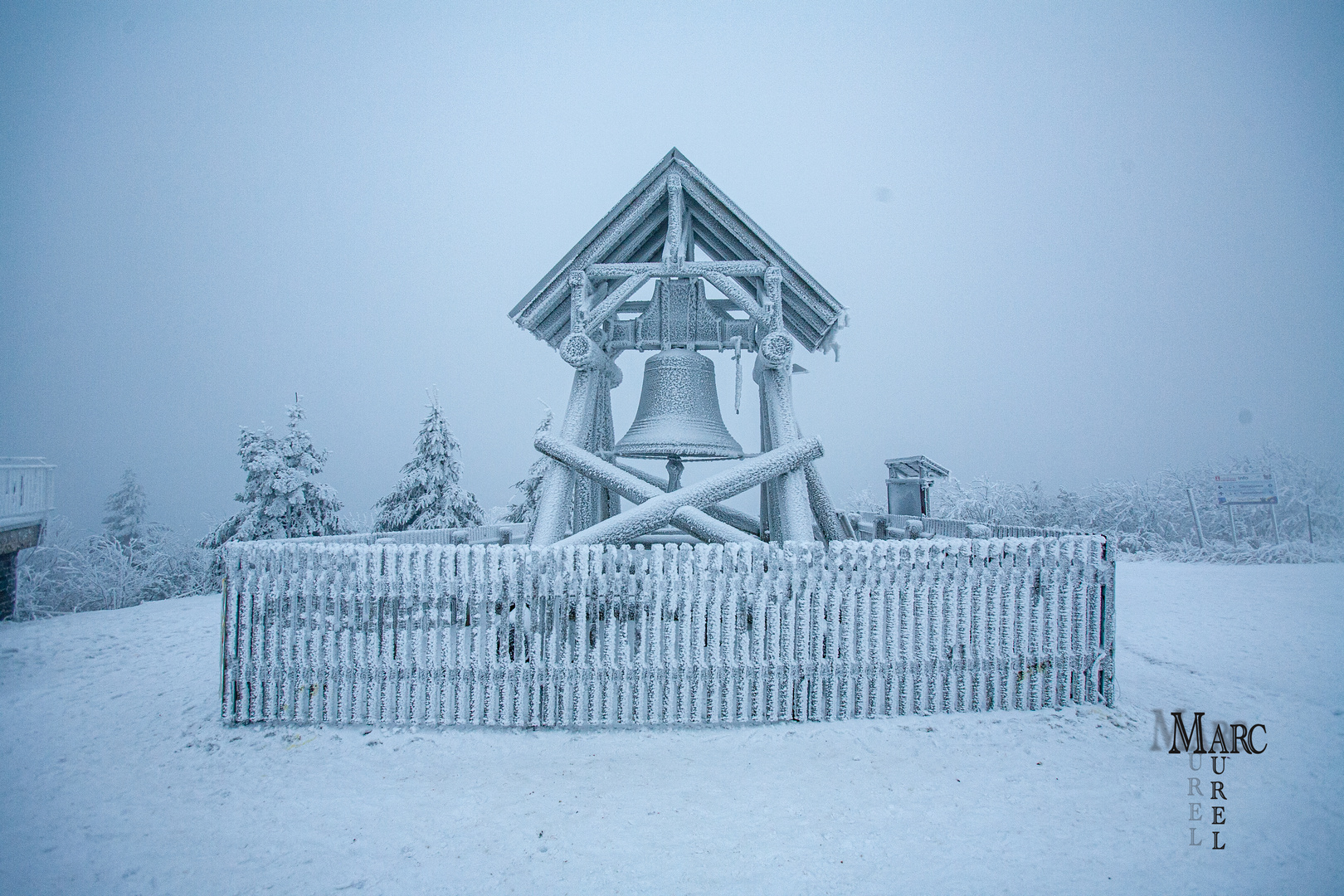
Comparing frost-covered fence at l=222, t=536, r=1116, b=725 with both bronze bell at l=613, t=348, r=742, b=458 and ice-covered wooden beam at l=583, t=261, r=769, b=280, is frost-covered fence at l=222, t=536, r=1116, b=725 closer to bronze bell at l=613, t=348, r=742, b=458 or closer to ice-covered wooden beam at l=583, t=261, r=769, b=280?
bronze bell at l=613, t=348, r=742, b=458

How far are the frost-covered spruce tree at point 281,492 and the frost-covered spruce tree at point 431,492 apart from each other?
97.9 inches

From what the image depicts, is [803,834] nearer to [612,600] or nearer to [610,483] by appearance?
[612,600]

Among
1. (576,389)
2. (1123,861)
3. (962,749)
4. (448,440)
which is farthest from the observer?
(448,440)

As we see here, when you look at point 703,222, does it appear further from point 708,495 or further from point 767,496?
point 767,496

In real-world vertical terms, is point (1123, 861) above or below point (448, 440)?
below

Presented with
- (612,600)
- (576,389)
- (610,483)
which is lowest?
(612,600)

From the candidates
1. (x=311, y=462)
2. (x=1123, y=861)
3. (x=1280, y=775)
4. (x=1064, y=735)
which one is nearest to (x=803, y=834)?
(x=1123, y=861)

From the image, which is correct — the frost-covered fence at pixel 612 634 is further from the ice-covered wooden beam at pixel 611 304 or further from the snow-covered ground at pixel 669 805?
the ice-covered wooden beam at pixel 611 304

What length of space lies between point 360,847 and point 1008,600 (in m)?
→ 5.63

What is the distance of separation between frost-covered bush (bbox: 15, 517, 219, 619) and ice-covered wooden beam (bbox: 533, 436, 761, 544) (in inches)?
546

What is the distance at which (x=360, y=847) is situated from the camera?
11.8ft

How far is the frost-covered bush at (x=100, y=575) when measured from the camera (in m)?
14.6

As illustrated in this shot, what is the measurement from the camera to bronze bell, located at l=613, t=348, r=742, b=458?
7398 millimetres

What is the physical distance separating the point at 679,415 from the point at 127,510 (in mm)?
29482
